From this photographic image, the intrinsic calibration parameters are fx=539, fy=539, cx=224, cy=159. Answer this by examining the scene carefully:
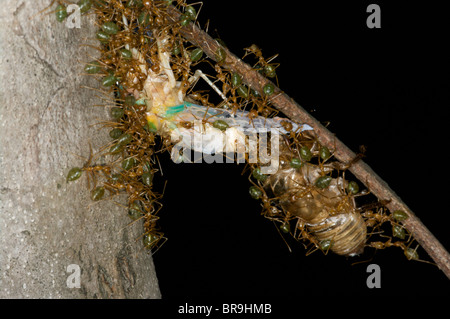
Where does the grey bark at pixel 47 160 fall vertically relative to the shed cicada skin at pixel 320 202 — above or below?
above

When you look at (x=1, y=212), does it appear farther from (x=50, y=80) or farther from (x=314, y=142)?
(x=314, y=142)

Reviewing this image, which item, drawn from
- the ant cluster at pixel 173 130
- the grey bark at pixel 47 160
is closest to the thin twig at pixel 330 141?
the ant cluster at pixel 173 130

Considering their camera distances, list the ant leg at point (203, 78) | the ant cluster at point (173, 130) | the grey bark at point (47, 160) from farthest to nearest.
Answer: the ant leg at point (203, 78) < the ant cluster at point (173, 130) < the grey bark at point (47, 160)

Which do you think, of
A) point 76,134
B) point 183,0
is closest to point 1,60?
point 76,134

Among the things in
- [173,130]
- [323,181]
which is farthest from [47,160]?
[323,181]

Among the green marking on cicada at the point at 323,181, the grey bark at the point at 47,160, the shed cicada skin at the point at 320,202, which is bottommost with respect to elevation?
the shed cicada skin at the point at 320,202

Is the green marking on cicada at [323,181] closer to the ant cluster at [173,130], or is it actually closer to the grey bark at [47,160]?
the ant cluster at [173,130]
